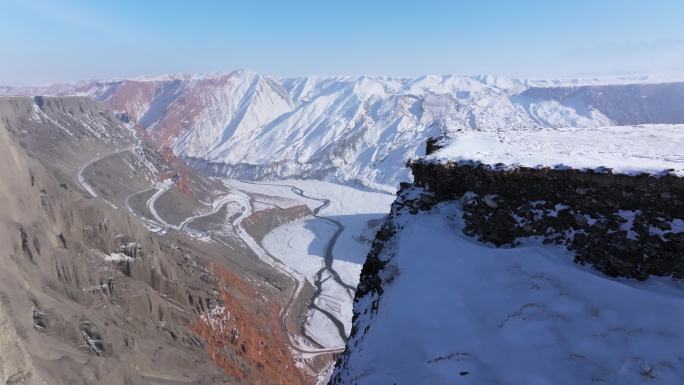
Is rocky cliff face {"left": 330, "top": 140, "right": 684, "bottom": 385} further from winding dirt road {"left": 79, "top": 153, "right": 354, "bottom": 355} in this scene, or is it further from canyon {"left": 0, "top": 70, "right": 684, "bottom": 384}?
winding dirt road {"left": 79, "top": 153, "right": 354, "bottom": 355}

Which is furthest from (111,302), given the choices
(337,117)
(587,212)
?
(337,117)

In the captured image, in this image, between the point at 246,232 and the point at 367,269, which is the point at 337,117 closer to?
the point at 246,232

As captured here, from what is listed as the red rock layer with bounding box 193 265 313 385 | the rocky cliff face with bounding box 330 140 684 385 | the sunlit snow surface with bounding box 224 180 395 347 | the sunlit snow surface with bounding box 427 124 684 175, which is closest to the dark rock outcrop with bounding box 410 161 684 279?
the rocky cliff face with bounding box 330 140 684 385

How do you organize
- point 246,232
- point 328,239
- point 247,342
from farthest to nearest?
1. point 328,239
2. point 246,232
3. point 247,342

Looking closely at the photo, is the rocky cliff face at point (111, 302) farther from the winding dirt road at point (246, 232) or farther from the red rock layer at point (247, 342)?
the winding dirt road at point (246, 232)

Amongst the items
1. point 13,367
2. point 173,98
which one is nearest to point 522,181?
point 13,367

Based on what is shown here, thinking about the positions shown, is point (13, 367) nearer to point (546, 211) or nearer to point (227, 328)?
point (546, 211)
